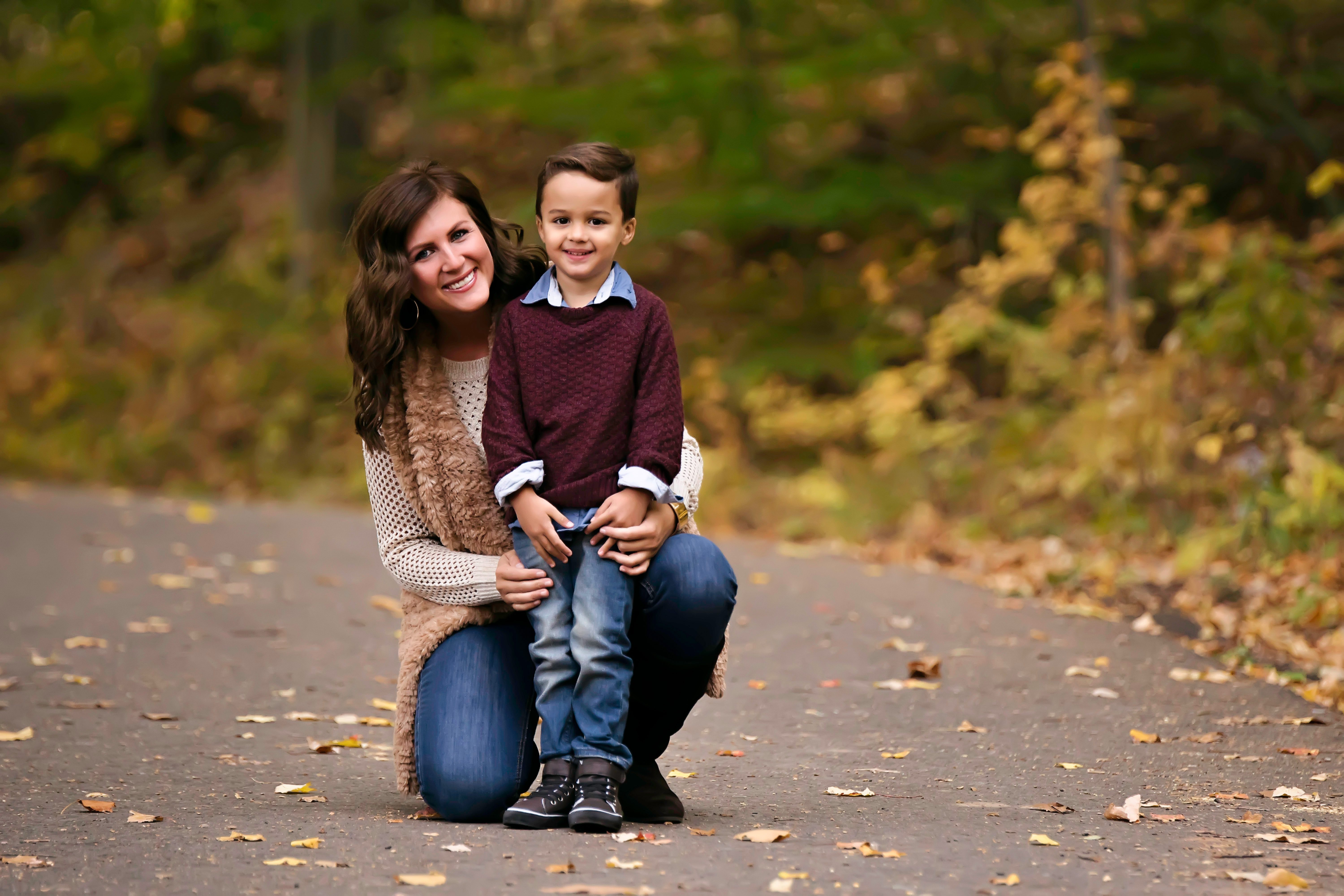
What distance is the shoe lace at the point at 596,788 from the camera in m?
3.70

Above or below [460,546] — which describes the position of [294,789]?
below

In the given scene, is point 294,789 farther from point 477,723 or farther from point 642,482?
point 642,482

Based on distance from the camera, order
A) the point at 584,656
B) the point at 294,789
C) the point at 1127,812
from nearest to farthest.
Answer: the point at 584,656, the point at 1127,812, the point at 294,789

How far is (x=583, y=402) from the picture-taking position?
378 centimetres

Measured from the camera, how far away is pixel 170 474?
55.5 ft

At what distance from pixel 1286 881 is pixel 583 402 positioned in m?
1.94

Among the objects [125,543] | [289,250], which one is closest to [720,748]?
[125,543]

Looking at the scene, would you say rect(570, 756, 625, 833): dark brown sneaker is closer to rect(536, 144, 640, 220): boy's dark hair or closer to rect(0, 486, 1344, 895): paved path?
rect(0, 486, 1344, 895): paved path

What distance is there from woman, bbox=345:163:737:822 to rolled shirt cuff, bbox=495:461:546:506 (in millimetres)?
210

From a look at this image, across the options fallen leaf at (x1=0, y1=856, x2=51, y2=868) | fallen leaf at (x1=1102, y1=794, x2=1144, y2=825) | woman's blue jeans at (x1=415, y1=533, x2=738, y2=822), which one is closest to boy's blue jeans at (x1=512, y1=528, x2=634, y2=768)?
woman's blue jeans at (x1=415, y1=533, x2=738, y2=822)

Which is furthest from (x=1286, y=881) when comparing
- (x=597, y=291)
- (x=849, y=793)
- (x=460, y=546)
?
(x=460, y=546)

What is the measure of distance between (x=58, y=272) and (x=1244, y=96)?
1651 cm

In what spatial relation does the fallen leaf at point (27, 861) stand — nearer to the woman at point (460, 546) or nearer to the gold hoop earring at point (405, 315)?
the woman at point (460, 546)

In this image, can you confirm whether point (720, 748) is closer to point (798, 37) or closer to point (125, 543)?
point (125, 543)
